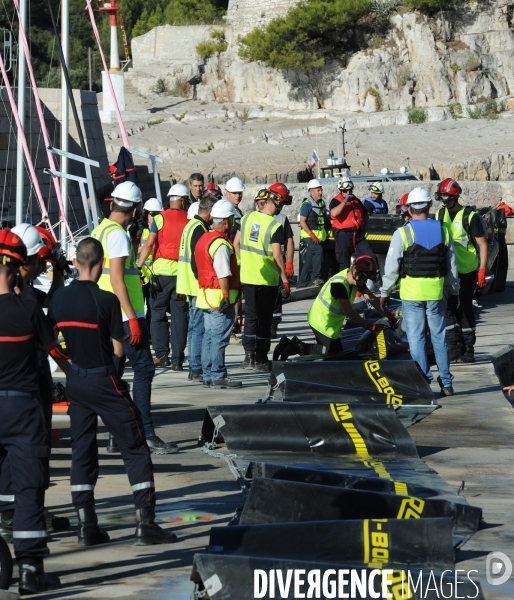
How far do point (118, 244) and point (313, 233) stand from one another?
1096 cm

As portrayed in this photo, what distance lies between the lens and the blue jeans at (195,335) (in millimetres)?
10766

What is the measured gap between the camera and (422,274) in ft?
32.4

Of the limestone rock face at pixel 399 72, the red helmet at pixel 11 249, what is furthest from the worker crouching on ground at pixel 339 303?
the limestone rock face at pixel 399 72

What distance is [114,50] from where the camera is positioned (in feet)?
223

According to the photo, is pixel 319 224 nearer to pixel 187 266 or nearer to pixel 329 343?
pixel 187 266

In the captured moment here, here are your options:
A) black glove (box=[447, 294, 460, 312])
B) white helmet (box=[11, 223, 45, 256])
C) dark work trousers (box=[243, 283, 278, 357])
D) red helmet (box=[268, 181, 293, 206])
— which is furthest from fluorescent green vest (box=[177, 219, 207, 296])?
white helmet (box=[11, 223, 45, 256])

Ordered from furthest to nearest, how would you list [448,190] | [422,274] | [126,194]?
[448,190], [422,274], [126,194]

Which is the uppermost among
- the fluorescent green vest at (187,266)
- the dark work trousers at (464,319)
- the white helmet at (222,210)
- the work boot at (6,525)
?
the white helmet at (222,210)

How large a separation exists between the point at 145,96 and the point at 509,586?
6963 cm

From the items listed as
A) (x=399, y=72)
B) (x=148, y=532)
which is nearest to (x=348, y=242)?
(x=148, y=532)

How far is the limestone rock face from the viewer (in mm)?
67562

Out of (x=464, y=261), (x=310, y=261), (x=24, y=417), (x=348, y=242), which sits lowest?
(x=310, y=261)

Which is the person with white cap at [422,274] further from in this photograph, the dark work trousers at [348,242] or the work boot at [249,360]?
the dark work trousers at [348,242]

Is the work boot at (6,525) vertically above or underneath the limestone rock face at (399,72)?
underneath
